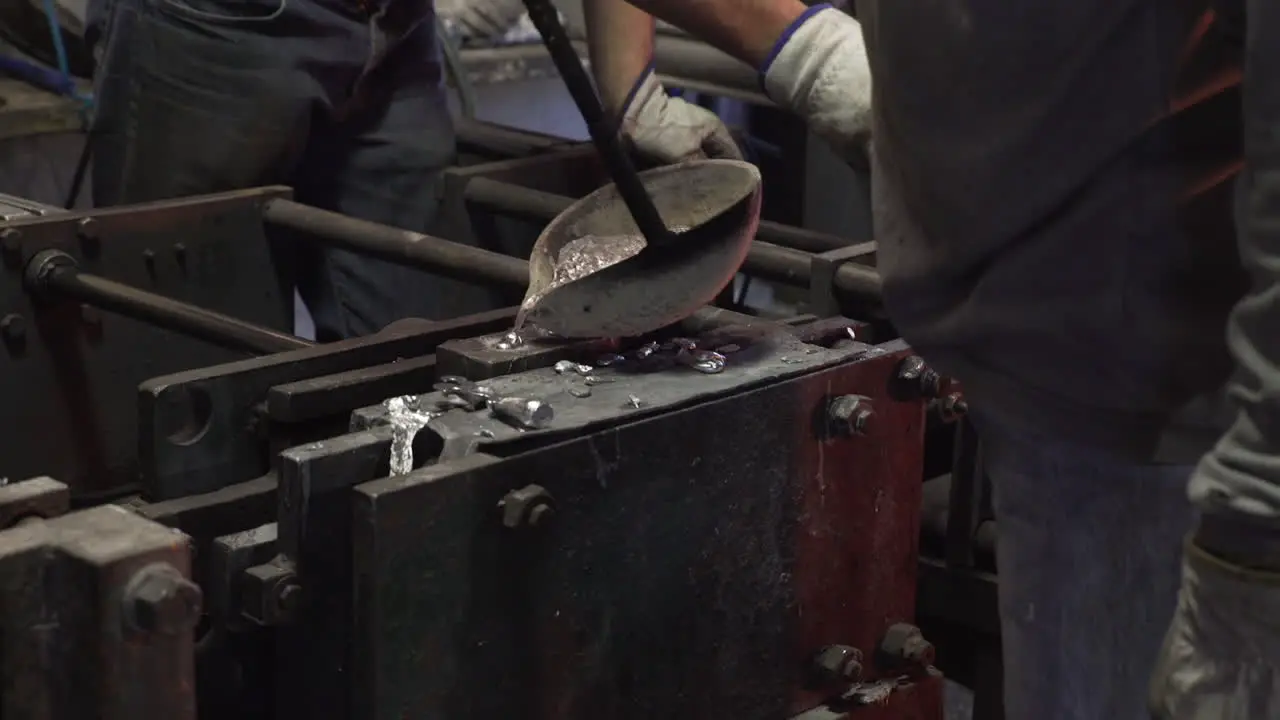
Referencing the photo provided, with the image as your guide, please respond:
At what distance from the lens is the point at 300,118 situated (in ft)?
7.14

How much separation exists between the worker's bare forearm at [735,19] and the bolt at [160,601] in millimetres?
990

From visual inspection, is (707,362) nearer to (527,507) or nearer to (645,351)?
(645,351)

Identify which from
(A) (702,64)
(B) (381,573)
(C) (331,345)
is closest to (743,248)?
(C) (331,345)

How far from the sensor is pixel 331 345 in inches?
49.1

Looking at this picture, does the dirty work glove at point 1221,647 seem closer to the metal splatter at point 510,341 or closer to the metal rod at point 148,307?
the metal splatter at point 510,341

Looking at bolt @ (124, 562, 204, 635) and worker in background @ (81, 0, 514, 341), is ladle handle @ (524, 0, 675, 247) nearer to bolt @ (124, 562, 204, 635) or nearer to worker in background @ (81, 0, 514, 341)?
bolt @ (124, 562, 204, 635)

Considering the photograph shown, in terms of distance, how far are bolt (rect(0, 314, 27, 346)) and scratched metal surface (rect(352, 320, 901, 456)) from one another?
958 millimetres

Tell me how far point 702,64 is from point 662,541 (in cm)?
249

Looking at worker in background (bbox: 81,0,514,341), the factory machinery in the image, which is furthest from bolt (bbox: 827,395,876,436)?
worker in background (bbox: 81,0,514,341)

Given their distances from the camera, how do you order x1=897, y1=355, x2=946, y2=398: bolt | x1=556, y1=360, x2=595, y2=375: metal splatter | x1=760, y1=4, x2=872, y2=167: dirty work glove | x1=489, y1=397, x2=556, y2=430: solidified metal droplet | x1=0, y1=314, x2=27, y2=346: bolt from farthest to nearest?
x1=0, y1=314, x2=27, y2=346: bolt
x1=760, y1=4, x2=872, y2=167: dirty work glove
x1=897, y1=355, x2=946, y2=398: bolt
x1=556, y1=360, x2=595, y2=375: metal splatter
x1=489, y1=397, x2=556, y2=430: solidified metal droplet

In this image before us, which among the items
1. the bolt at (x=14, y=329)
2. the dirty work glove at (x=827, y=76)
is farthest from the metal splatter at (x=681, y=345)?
the bolt at (x=14, y=329)

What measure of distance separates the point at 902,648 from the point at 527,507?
440 mm

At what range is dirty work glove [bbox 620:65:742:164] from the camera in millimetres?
2016

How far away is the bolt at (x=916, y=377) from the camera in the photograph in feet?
4.01
